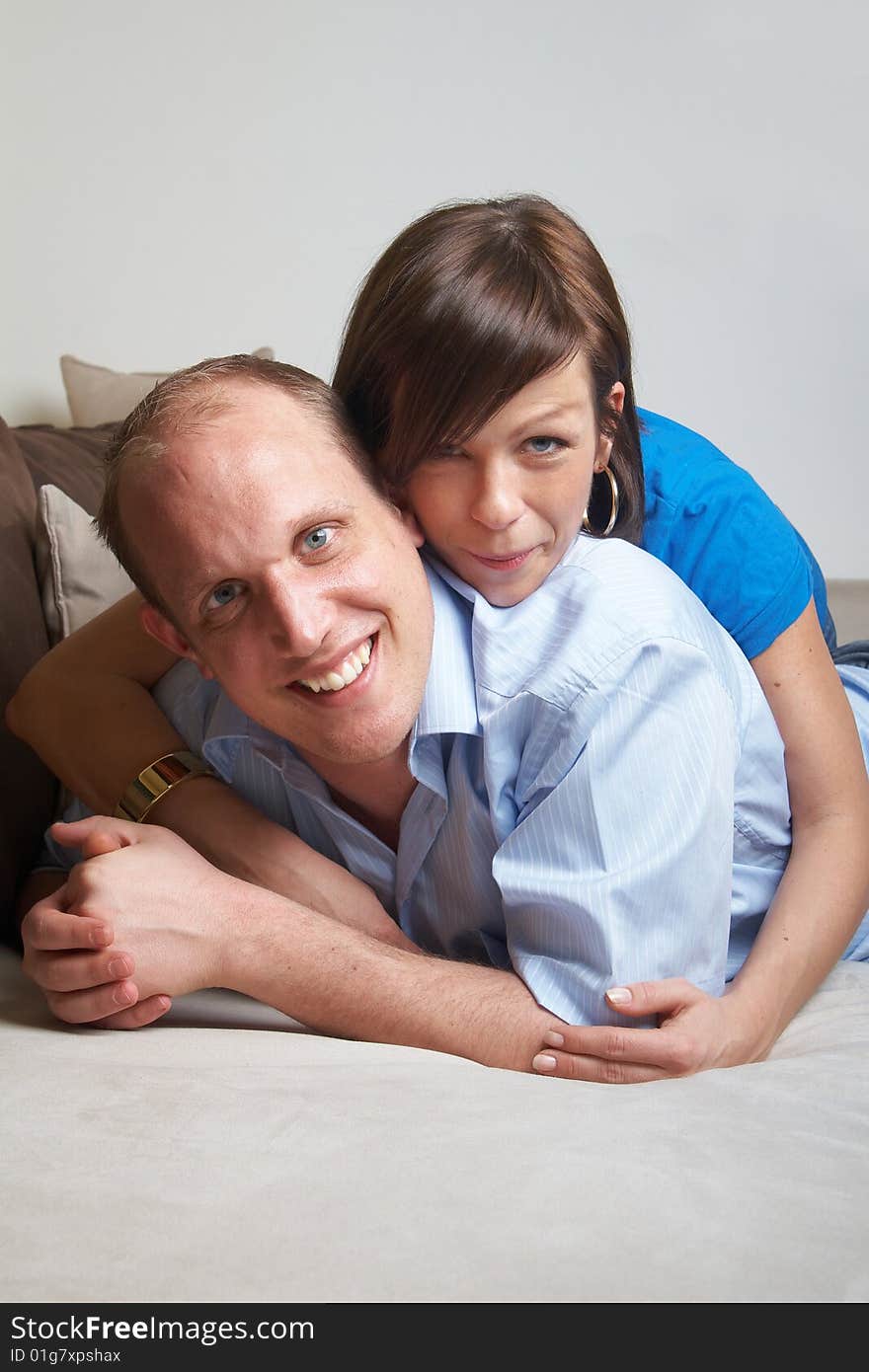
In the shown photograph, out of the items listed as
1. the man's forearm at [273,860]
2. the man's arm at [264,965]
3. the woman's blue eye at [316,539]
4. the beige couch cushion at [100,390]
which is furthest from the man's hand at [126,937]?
the beige couch cushion at [100,390]

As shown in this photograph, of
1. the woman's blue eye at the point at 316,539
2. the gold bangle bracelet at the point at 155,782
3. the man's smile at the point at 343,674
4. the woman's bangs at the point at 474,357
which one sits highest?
the woman's bangs at the point at 474,357

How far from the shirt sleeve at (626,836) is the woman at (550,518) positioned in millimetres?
53

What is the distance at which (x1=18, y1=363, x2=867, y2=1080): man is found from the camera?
1.13 metres

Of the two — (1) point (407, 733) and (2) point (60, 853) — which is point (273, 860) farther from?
(2) point (60, 853)

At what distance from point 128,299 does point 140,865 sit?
218 cm

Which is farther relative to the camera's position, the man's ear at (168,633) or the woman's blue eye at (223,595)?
the man's ear at (168,633)

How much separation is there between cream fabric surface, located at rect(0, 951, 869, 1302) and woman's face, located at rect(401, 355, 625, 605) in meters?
0.48

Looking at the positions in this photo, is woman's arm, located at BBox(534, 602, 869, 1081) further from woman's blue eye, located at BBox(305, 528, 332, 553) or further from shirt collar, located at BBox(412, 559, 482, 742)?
woman's blue eye, located at BBox(305, 528, 332, 553)

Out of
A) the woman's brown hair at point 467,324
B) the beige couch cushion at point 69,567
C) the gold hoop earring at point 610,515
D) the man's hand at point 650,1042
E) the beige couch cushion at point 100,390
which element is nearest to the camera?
the man's hand at point 650,1042

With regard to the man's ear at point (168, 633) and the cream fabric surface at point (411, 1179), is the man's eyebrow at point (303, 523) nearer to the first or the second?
the man's ear at point (168, 633)

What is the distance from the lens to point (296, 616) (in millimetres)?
1136

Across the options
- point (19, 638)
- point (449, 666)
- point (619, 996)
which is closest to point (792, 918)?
point (619, 996)

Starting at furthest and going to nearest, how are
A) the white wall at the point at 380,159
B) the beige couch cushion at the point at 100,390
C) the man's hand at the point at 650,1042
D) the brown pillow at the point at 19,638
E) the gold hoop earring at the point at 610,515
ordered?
the white wall at the point at 380,159 < the beige couch cushion at the point at 100,390 < the brown pillow at the point at 19,638 < the gold hoop earring at the point at 610,515 < the man's hand at the point at 650,1042

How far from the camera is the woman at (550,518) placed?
46.9 inches
